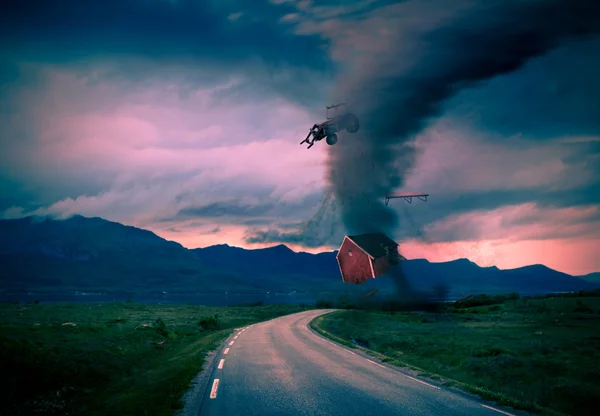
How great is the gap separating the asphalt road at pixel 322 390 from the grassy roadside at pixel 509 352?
1598mm

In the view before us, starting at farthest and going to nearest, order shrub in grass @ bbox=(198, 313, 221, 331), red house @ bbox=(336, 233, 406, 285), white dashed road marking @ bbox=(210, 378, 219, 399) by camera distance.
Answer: shrub in grass @ bbox=(198, 313, 221, 331), red house @ bbox=(336, 233, 406, 285), white dashed road marking @ bbox=(210, 378, 219, 399)

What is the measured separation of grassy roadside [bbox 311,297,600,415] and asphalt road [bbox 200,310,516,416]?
1598mm

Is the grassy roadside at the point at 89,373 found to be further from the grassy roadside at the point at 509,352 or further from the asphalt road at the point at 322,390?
the grassy roadside at the point at 509,352

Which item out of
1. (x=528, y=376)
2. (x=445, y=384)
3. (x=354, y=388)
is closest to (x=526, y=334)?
(x=528, y=376)

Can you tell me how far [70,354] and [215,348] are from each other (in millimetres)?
8199

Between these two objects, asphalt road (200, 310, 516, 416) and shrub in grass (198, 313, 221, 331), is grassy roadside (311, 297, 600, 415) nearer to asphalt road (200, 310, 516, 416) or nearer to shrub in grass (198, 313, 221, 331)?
asphalt road (200, 310, 516, 416)

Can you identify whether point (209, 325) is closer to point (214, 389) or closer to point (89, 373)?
point (89, 373)

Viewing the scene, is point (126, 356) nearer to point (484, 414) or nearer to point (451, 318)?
point (484, 414)

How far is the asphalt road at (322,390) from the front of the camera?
10547 mm

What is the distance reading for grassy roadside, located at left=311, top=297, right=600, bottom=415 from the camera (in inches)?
591

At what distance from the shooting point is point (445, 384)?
14.3 metres

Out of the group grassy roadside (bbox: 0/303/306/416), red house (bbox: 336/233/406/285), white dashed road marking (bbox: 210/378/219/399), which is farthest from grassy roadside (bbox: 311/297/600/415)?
grassy roadside (bbox: 0/303/306/416)

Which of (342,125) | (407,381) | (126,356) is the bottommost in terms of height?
(126,356)

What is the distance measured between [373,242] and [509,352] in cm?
1878
